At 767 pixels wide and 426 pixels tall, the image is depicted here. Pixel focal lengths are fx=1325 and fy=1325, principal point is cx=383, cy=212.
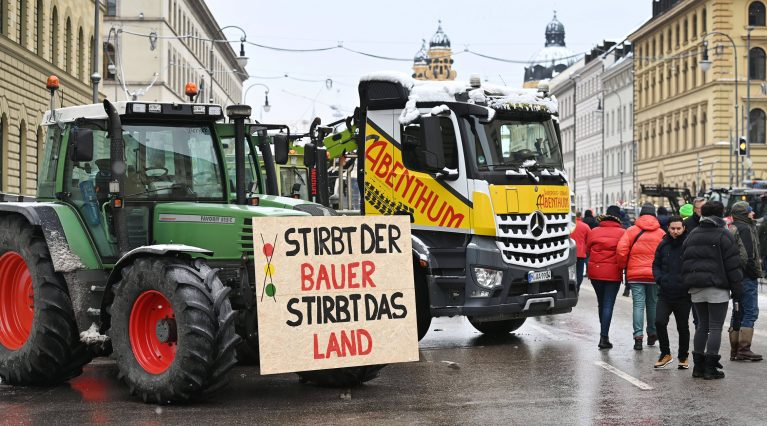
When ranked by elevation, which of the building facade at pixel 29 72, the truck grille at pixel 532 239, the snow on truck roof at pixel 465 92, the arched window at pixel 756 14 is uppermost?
the arched window at pixel 756 14

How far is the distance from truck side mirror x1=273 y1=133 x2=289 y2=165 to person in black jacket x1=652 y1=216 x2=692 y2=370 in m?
4.40

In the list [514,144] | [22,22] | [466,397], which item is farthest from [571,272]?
[22,22]

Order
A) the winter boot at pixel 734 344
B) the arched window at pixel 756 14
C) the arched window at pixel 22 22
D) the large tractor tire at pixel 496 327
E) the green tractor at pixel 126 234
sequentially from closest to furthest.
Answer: the green tractor at pixel 126 234 → the winter boot at pixel 734 344 → the large tractor tire at pixel 496 327 → the arched window at pixel 22 22 → the arched window at pixel 756 14

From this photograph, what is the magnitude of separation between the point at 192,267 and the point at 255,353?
11.4 ft

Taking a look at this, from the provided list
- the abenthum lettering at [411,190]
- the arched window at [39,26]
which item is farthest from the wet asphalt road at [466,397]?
the arched window at [39,26]

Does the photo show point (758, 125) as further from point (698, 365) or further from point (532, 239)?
point (698, 365)

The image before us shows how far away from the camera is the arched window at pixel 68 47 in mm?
47969

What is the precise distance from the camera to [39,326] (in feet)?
39.1

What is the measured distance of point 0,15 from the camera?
126 ft

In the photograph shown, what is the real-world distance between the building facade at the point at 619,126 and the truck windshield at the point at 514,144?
8985 centimetres

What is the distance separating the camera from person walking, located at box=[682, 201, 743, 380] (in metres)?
13.3

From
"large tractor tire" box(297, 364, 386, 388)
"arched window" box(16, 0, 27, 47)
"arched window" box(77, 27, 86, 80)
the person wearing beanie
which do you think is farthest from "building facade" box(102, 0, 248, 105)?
"large tractor tire" box(297, 364, 386, 388)

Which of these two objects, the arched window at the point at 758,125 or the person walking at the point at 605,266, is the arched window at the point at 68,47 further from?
the arched window at the point at 758,125

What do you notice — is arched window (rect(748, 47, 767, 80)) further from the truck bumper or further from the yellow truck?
the truck bumper
